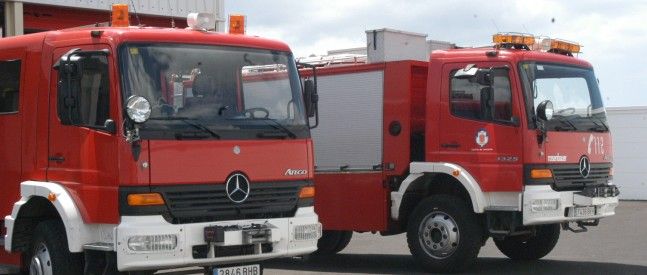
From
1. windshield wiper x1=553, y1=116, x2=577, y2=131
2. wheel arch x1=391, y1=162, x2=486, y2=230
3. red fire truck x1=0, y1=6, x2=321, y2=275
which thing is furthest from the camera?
windshield wiper x1=553, y1=116, x2=577, y2=131

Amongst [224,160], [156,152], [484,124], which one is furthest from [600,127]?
[156,152]

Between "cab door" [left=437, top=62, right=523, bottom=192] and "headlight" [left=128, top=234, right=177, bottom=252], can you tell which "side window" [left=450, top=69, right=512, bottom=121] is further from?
"headlight" [left=128, top=234, right=177, bottom=252]

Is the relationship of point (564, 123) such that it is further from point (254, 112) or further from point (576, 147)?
point (254, 112)

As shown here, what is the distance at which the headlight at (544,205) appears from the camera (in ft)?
41.9

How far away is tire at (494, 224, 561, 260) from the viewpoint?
47.5 feet

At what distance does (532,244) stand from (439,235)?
1.81m

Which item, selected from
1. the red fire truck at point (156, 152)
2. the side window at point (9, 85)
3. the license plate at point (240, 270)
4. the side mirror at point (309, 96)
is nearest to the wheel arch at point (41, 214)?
the red fire truck at point (156, 152)

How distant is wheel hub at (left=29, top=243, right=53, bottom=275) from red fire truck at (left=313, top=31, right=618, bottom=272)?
5.08m

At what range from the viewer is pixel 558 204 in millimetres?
12969

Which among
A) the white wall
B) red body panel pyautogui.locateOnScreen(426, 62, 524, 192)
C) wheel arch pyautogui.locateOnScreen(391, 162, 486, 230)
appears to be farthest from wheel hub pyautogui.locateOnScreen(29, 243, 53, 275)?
the white wall

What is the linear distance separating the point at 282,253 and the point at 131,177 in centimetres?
156

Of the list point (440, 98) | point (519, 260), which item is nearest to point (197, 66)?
point (440, 98)

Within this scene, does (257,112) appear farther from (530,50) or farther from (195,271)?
(530,50)

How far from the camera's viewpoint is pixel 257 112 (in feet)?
32.1
